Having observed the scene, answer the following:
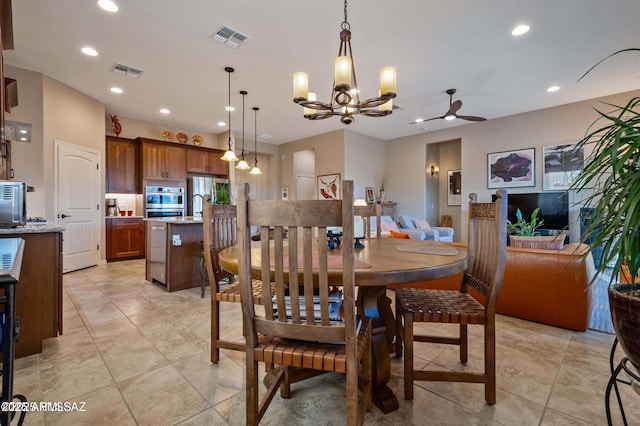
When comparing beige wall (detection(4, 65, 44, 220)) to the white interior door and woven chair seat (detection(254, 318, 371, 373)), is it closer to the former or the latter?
the white interior door

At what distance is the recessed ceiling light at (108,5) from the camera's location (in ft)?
8.63

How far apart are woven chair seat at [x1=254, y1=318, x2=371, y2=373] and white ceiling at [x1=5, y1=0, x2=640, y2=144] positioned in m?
2.89

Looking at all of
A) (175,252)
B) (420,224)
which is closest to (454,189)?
(420,224)

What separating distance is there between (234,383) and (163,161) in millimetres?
5767

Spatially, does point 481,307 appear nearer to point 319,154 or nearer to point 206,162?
point 319,154

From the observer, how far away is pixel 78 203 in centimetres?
483

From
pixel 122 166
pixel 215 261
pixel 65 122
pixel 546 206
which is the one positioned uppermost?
pixel 65 122

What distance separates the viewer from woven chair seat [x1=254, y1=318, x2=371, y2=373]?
1.04 meters

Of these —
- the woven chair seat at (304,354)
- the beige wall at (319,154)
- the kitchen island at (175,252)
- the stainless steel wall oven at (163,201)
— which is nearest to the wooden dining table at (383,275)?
the woven chair seat at (304,354)

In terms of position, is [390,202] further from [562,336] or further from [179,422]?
[179,422]

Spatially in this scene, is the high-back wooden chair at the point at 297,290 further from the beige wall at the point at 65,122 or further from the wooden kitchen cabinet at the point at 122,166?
the wooden kitchen cabinet at the point at 122,166

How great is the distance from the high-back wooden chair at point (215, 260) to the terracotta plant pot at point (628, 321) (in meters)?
1.54

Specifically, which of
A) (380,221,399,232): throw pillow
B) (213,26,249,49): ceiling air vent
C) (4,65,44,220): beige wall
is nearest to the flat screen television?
(380,221,399,232): throw pillow

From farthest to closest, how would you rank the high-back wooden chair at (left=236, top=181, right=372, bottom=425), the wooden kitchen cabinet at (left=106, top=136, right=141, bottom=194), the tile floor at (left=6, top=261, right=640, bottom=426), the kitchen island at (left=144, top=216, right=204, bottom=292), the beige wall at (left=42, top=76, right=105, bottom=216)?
the wooden kitchen cabinet at (left=106, top=136, right=141, bottom=194), the beige wall at (left=42, top=76, right=105, bottom=216), the kitchen island at (left=144, top=216, right=204, bottom=292), the tile floor at (left=6, top=261, right=640, bottom=426), the high-back wooden chair at (left=236, top=181, right=372, bottom=425)
